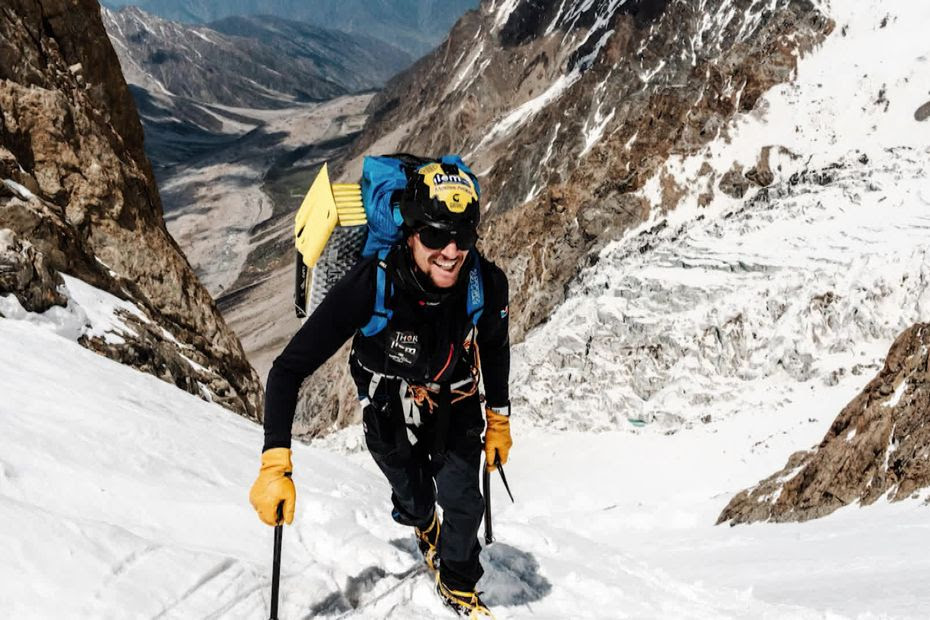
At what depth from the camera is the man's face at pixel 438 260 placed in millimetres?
3916

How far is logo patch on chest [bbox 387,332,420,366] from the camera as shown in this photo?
4027 millimetres

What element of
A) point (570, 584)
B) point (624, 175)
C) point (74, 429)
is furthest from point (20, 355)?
point (624, 175)

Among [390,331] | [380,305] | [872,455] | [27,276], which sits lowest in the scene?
[27,276]

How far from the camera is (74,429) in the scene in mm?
5570

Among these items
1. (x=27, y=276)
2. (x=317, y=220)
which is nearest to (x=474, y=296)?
(x=317, y=220)

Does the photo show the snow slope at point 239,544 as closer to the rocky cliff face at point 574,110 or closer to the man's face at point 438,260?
the man's face at point 438,260

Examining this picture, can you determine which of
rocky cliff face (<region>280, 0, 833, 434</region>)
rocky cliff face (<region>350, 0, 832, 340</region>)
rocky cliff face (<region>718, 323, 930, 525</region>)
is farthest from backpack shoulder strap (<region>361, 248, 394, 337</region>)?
rocky cliff face (<region>350, 0, 832, 340</region>)

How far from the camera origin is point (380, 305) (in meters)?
3.94

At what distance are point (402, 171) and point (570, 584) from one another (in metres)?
3.43

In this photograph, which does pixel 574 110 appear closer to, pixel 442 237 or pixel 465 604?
pixel 465 604

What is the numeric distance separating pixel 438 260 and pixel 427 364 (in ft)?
2.05

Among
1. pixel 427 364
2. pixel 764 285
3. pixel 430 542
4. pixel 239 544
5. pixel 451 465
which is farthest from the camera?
pixel 764 285

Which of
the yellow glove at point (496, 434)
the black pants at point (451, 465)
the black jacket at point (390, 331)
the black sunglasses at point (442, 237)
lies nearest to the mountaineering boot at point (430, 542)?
the black pants at point (451, 465)

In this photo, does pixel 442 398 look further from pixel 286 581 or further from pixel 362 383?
pixel 286 581
